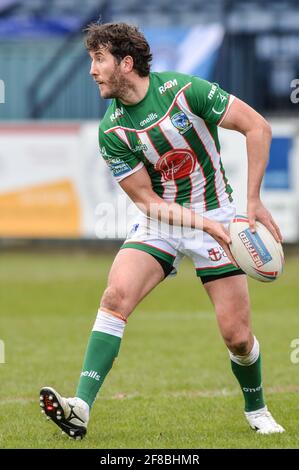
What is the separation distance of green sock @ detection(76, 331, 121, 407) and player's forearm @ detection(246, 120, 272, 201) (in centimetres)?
111

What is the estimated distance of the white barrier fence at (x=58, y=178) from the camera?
16.8 m

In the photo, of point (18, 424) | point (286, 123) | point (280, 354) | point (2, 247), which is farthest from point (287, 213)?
point (18, 424)

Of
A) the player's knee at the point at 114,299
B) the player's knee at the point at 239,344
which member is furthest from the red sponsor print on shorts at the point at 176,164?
the player's knee at the point at 239,344

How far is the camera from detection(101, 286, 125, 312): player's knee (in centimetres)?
568

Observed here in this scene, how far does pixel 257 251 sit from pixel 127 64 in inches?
49.0

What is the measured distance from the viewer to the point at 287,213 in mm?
16562

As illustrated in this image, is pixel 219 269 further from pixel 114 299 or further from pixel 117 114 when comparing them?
pixel 117 114

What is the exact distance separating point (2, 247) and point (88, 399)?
44.5 feet

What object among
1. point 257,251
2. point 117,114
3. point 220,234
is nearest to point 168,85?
point 117,114

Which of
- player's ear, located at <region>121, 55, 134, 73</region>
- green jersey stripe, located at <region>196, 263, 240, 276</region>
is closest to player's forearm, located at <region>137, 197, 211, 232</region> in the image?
green jersey stripe, located at <region>196, 263, 240, 276</region>

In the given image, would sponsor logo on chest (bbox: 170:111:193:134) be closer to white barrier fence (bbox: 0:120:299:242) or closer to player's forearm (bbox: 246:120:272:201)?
player's forearm (bbox: 246:120:272:201)

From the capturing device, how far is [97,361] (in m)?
5.71

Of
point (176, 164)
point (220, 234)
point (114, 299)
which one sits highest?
point (176, 164)
